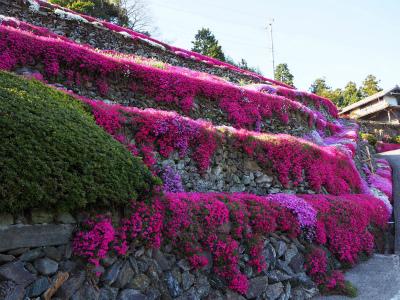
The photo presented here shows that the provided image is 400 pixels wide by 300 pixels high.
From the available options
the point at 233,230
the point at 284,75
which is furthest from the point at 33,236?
the point at 284,75

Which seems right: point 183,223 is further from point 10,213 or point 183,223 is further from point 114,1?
point 114,1

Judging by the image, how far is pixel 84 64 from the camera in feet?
39.6

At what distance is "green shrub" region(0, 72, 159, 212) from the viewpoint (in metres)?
4.23

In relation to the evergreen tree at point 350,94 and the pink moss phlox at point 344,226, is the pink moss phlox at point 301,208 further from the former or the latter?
the evergreen tree at point 350,94

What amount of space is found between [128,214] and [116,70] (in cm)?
836

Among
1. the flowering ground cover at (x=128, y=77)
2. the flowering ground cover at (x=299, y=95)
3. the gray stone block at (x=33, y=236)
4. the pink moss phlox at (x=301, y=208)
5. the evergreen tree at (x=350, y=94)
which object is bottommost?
the pink moss phlox at (x=301, y=208)

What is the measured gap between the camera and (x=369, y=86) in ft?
248

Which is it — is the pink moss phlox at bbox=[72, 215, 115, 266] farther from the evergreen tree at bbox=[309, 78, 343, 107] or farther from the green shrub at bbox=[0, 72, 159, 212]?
the evergreen tree at bbox=[309, 78, 343, 107]

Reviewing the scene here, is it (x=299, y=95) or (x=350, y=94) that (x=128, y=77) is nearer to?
(x=299, y=95)

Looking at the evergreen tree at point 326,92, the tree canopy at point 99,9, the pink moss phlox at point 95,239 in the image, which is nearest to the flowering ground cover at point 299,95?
the pink moss phlox at point 95,239

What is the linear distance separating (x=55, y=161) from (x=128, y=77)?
8892 mm

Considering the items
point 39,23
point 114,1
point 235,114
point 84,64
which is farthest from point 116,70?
point 114,1

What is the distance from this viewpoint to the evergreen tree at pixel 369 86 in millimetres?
75000

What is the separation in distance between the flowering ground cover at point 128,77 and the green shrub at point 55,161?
557cm
